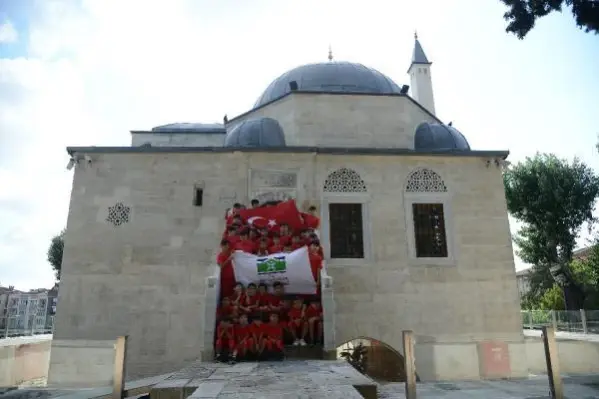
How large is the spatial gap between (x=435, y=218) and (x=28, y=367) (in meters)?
12.0

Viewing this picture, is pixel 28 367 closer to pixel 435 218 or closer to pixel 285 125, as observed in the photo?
pixel 285 125

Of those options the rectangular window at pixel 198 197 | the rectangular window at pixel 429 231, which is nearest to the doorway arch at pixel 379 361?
the rectangular window at pixel 429 231

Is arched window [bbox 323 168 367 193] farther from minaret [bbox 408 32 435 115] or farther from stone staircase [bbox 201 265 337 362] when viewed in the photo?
minaret [bbox 408 32 435 115]

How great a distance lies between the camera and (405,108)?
1355 cm

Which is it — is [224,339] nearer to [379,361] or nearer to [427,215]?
[427,215]

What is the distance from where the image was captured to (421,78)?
16859 millimetres

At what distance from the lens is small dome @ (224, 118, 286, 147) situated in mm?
12250

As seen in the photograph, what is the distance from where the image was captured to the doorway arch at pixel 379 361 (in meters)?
11.9

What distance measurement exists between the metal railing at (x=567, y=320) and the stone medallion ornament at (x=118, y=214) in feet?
43.4

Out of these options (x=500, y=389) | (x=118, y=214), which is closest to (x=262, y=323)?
(x=500, y=389)

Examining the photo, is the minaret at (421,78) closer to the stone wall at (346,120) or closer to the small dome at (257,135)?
the stone wall at (346,120)

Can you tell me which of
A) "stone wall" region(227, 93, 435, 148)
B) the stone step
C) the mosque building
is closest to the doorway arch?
the mosque building

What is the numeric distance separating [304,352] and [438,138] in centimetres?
834

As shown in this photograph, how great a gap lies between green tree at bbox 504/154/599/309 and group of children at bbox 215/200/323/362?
15.2m
